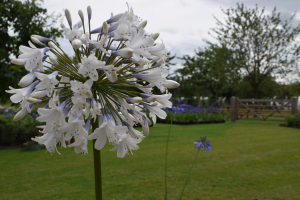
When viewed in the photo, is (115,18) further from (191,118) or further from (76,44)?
(191,118)

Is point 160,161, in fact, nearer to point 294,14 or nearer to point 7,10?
point 7,10

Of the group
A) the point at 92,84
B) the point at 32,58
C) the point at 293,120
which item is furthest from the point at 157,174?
the point at 293,120

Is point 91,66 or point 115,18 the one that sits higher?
point 115,18

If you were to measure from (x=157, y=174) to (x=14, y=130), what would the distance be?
556cm

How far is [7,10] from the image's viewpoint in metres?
8.60

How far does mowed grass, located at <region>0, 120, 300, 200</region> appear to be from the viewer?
4.46 m

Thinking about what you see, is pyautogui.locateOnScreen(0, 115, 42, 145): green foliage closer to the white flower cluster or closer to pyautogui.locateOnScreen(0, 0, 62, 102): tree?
pyautogui.locateOnScreen(0, 0, 62, 102): tree

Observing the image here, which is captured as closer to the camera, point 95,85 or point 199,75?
point 95,85

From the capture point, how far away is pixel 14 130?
335 inches

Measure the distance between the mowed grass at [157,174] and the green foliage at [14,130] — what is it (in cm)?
77

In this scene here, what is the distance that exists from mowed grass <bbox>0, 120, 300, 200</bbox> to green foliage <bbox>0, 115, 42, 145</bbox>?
2.52 feet

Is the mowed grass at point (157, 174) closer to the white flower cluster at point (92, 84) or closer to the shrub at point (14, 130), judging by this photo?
the shrub at point (14, 130)

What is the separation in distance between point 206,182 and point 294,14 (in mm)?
23666

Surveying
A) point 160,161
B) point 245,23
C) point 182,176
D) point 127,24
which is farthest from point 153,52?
point 245,23
